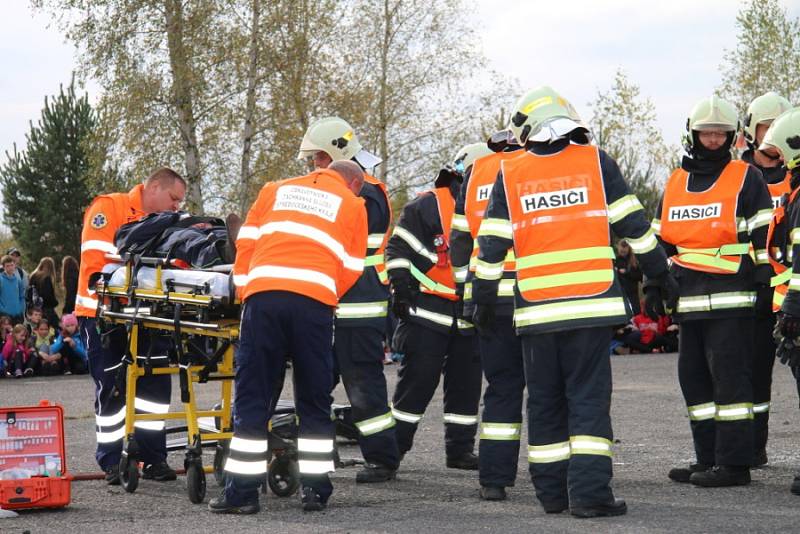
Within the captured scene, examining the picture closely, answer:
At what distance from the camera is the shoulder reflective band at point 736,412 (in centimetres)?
736

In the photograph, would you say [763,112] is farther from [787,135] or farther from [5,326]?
[5,326]

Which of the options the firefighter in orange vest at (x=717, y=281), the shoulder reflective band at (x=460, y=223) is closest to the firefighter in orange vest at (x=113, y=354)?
the shoulder reflective band at (x=460, y=223)

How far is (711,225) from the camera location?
7.52 metres

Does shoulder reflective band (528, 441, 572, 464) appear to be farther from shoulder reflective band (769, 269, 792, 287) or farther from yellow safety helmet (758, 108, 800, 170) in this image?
yellow safety helmet (758, 108, 800, 170)

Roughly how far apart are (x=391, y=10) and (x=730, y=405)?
2977 cm

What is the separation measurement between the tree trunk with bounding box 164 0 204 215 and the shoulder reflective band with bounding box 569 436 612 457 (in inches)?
880

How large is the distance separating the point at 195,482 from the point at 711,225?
3.42 meters

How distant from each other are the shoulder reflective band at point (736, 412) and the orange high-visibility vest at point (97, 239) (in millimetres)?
3955

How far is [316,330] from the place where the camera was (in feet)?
22.1

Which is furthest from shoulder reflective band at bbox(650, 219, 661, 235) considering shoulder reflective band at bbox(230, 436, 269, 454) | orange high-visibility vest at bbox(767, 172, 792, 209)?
shoulder reflective band at bbox(230, 436, 269, 454)

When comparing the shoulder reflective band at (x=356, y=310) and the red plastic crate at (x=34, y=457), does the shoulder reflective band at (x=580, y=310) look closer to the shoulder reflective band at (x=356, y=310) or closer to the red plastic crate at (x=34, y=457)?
the shoulder reflective band at (x=356, y=310)

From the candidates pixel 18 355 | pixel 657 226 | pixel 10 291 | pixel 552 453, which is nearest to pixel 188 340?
pixel 552 453

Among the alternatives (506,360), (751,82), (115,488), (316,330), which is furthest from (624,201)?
(751,82)

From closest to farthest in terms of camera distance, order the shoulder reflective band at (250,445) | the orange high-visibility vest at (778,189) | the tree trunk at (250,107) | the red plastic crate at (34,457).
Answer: the shoulder reflective band at (250,445) < the red plastic crate at (34,457) < the orange high-visibility vest at (778,189) < the tree trunk at (250,107)
